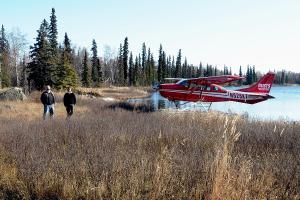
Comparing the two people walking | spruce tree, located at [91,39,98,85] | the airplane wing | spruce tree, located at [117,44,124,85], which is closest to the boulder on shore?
the two people walking

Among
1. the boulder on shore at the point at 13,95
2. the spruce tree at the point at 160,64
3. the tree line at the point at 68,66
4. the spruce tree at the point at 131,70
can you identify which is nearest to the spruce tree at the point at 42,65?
the tree line at the point at 68,66

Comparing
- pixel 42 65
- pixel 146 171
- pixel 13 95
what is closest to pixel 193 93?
pixel 13 95

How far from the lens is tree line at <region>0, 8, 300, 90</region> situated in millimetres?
45900

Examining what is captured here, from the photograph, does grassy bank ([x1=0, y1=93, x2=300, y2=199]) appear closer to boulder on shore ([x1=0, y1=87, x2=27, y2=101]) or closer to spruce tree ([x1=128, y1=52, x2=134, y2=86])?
boulder on shore ([x1=0, y1=87, x2=27, y2=101])

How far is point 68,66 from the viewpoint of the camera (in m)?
49.2

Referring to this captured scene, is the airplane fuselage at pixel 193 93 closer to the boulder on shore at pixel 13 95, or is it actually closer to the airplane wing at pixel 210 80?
the airplane wing at pixel 210 80

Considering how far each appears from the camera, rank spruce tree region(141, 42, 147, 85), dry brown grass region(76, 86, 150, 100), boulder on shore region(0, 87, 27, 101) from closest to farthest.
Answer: boulder on shore region(0, 87, 27, 101), dry brown grass region(76, 86, 150, 100), spruce tree region(141, 42, 147, 85)

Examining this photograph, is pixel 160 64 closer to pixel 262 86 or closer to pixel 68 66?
pixel 68 66

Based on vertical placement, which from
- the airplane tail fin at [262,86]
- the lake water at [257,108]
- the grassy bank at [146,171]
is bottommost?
the lake water at [257,108]

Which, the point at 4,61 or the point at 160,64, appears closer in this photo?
the point at 4,61

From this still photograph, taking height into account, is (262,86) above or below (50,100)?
above

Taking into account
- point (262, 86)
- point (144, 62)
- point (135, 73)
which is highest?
point (144, 62)

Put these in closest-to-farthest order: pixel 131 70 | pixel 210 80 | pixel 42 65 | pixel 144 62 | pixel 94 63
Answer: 1. pixel 210 80
2. pixel 42 65
3. pixel 94 63
4. pixel 131 70
5. pixel 144 62

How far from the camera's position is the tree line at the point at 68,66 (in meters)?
45.9
